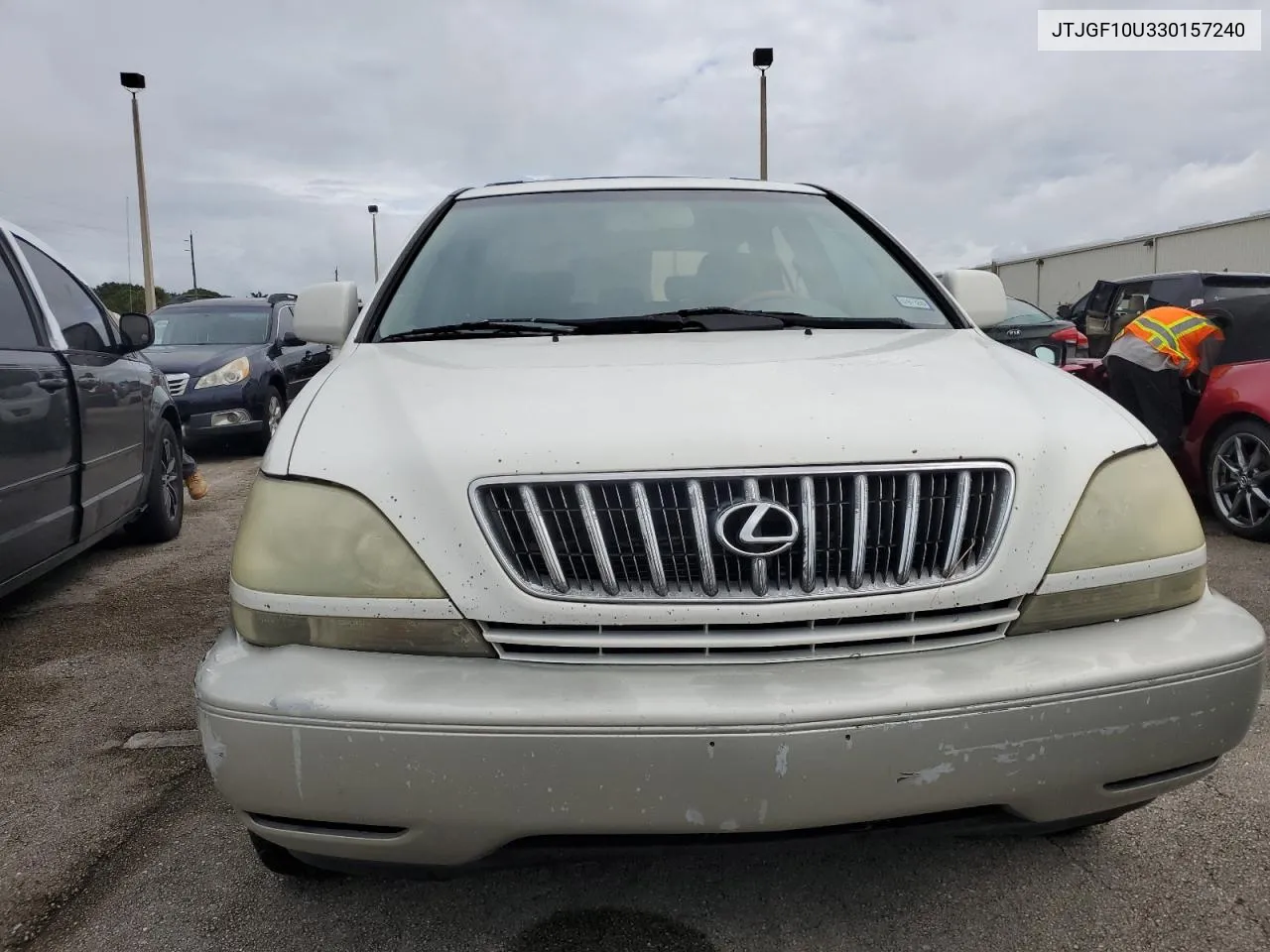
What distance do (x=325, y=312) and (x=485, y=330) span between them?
2.12 feet

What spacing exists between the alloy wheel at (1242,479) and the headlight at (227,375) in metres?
7.50

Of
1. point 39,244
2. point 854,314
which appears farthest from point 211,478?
point 854,314

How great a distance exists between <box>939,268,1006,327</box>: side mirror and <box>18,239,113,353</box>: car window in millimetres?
3477

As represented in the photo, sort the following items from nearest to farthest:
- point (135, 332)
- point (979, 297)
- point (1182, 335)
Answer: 1. point (979, 297)
2. point (135, 332)
3. point (1182, 335)

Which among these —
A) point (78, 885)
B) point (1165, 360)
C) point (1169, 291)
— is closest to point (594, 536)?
point (78, 885)

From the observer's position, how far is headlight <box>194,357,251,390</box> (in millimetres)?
8148

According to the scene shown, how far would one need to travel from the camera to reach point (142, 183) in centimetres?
2066

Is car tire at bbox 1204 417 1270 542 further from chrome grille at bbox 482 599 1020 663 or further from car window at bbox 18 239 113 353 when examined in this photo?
car window at bbox 18 239 113 353

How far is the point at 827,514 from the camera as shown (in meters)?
1.48

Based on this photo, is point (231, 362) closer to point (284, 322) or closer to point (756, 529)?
point (284, 322)

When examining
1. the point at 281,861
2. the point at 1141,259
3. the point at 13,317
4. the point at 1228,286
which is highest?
the point at 1141,259

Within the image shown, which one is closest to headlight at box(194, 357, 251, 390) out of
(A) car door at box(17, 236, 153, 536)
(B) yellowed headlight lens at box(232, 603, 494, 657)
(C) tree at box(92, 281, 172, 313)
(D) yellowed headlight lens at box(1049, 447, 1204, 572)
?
(A) car door at box(17, 236, 153, 536)

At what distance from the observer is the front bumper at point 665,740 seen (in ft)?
4.38

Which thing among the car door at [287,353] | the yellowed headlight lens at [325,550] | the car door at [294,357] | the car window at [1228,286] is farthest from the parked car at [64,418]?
the car window at [1228,286]
